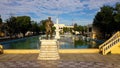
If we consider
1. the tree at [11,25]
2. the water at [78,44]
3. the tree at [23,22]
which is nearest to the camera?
the water at [78,44]

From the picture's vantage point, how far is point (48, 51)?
724 inches

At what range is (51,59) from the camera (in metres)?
18.1

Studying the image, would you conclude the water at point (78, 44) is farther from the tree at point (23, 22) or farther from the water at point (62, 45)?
the tree at point (23, 22)

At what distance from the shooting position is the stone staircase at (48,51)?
18.2 metres

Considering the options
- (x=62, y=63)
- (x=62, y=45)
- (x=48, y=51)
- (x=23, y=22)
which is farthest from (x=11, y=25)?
(x=62, y=63)

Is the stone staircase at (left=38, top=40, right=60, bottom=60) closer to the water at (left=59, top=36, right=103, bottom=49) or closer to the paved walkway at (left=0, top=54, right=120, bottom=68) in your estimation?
the paved walkway at (left=0, top=54, right=120, bottom=68)

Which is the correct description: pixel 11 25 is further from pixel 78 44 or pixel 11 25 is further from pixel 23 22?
pixel 78 44

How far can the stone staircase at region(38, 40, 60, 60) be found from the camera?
18.2 meters

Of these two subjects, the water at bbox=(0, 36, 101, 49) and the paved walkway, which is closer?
the paved walkway

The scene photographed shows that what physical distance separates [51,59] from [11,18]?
4407 centimetres

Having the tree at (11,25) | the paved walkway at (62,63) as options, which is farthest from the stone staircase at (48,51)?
the tree at (11,25)

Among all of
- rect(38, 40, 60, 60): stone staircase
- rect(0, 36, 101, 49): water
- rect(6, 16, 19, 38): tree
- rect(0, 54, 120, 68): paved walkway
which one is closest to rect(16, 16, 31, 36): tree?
rect(6, 16, 19, 38): tree

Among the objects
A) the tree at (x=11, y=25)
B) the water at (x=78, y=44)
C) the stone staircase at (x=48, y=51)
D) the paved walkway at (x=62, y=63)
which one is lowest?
the water at (x=78, y=44)

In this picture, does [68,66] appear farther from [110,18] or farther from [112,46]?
[110,18]
